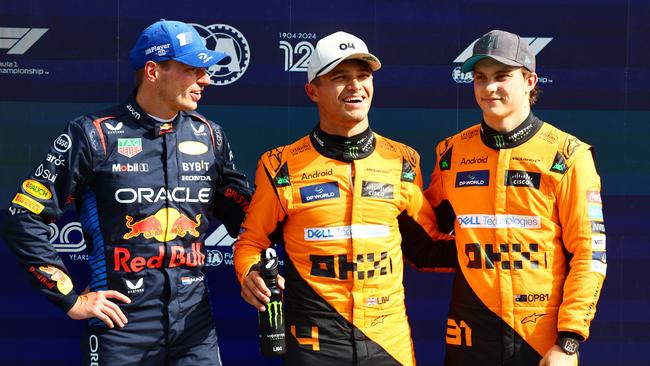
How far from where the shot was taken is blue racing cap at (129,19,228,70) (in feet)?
9.05

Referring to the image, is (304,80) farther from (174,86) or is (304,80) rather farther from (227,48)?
(174,86)


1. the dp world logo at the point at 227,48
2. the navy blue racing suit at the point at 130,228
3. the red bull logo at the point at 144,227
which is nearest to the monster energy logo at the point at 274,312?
the navy blue racing suit at the point at 130,228

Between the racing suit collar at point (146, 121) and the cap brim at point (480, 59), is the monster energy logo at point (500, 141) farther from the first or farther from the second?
the racing suit collar at point (146, 121)

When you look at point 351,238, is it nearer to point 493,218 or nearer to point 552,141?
point 493,218

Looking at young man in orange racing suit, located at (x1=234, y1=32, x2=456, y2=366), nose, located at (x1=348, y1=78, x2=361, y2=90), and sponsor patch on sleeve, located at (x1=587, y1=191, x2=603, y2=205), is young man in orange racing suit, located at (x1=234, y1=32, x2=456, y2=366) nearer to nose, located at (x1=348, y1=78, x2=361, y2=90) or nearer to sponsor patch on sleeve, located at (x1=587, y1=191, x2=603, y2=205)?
nose, located at (x1=348, y1=78, x2=361, y2=90)

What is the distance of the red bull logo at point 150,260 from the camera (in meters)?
2.72

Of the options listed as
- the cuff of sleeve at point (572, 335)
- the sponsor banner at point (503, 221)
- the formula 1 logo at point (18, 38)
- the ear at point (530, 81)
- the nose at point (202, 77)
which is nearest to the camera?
the cuff of sleeve at point (572, 335)

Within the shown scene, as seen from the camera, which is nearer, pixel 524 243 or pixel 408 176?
pixel 524 243

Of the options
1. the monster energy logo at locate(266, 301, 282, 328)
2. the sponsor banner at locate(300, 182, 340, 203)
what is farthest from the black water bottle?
the sponsor banner at locate(300, 182, 340, 203)

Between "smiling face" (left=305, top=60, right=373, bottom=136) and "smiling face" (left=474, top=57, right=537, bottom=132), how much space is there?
1.32 feet

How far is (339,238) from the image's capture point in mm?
2684

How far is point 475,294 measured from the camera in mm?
2684

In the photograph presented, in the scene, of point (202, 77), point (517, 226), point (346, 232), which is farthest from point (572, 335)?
point (202, 77)

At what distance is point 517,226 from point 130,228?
1.34m
